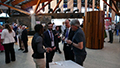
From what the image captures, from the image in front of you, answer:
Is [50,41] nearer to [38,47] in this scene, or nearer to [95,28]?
[38,47]

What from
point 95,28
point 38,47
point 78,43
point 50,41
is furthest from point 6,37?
point 95,28

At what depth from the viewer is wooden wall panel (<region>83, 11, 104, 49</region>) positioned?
6.03 metres

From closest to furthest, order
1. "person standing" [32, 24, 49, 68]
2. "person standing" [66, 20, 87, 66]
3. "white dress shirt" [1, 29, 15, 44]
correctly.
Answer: "person standing" [66, 20, 87, 66] < "person standing" [32, 24, 49, 68] < "white dress shirt" [1, 29, 15, 44]

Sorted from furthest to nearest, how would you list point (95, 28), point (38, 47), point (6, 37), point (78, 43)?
point (95, 28) → point (6, 37) → point (38, 47) → point (78, 43)

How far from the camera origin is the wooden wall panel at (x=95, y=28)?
19.8 ft

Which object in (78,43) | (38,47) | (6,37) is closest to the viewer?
(78,43)

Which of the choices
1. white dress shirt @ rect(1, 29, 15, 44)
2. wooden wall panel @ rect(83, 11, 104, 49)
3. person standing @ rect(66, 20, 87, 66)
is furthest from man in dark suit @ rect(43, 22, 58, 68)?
wooden wall panel @ rect(83, 11, 104, 49)

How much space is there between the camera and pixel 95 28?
6.11m

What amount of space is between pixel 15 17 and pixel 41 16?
3.60m

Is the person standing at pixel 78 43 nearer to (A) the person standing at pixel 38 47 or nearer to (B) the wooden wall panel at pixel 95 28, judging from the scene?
(A) the person standing at pixel 38 47

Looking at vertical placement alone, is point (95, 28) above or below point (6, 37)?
above

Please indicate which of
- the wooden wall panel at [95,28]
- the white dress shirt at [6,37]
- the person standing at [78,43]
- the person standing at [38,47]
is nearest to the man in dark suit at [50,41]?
the person standing at [38,47]

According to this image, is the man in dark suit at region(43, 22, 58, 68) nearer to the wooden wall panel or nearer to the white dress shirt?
the white dress shirt

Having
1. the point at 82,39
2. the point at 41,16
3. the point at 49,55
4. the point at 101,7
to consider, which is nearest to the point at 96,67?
the point at 49,55
